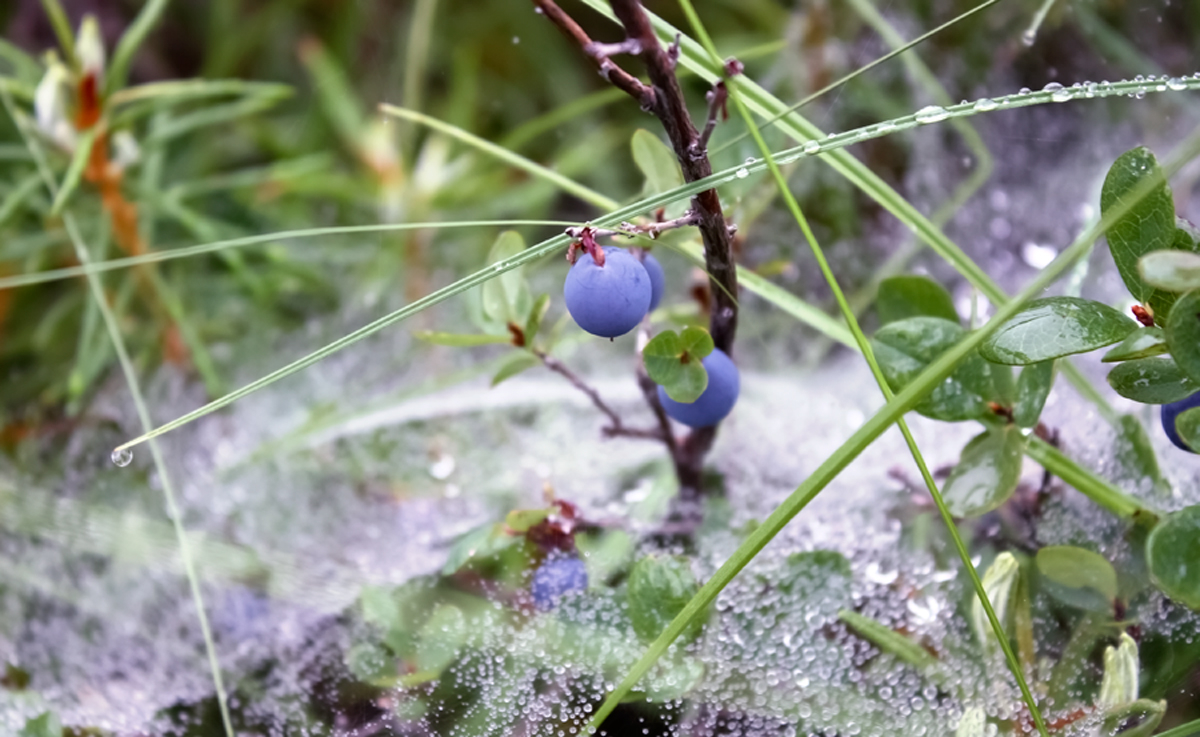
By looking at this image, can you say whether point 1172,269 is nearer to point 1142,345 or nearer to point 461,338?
point 1142,345

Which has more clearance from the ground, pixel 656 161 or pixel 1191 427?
pixel 656 161

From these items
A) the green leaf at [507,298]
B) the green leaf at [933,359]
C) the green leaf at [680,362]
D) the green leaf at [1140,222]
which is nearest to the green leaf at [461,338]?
the green leaf at [507,298]

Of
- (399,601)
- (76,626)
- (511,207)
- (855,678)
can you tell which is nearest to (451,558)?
(399,601)

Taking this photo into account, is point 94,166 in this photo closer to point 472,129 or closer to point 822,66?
point 472,129

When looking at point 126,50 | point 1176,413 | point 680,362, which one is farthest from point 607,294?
point 126,50

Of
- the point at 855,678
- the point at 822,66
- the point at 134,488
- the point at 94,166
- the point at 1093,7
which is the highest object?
the point at 822,66

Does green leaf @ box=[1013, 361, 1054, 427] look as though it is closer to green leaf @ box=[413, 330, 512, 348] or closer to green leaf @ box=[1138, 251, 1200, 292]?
green leaf @ box=[1138, 251, 1200, 292]

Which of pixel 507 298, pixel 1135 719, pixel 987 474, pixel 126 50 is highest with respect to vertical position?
pixel 126 50
